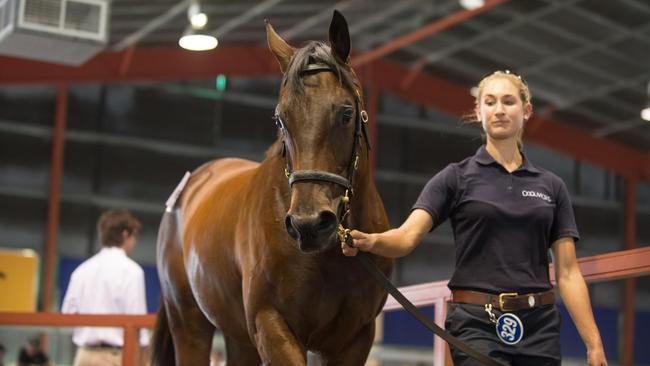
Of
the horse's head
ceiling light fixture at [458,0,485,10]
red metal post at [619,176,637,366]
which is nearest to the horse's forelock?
the horse's head

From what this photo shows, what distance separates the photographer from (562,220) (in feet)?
11.3

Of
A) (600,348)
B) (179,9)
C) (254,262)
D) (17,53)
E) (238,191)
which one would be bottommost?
(600,348)

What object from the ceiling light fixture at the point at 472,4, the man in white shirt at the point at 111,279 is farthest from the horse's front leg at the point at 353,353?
the ceiling light fixture at the point at 472,4

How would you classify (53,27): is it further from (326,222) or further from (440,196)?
(326,222)

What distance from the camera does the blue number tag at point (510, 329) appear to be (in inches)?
128

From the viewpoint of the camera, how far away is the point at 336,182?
10.9 ft

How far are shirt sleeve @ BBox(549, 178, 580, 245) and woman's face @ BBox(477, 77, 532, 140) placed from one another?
0.26 metres

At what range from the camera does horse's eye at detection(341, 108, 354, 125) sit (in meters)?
3.47

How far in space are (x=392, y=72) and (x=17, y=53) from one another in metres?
10.8

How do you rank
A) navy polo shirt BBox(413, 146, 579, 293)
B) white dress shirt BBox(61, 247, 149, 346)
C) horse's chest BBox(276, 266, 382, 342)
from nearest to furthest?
navy polo shirt BBox(413, 146, 579, 293)
horse's chest BBox(276, 266, 382, 342)
white dress shirt BBox(61, 247, 149, 346)

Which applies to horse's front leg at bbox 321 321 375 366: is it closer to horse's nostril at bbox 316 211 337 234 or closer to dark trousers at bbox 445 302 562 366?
dark trousers at bbox 445 302 562 366

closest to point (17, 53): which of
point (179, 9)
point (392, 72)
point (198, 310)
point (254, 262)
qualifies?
point (179, 9)

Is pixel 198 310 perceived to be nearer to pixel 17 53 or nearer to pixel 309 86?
pixel 309 86

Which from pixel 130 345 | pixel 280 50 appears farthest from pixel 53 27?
pixel 280 50
